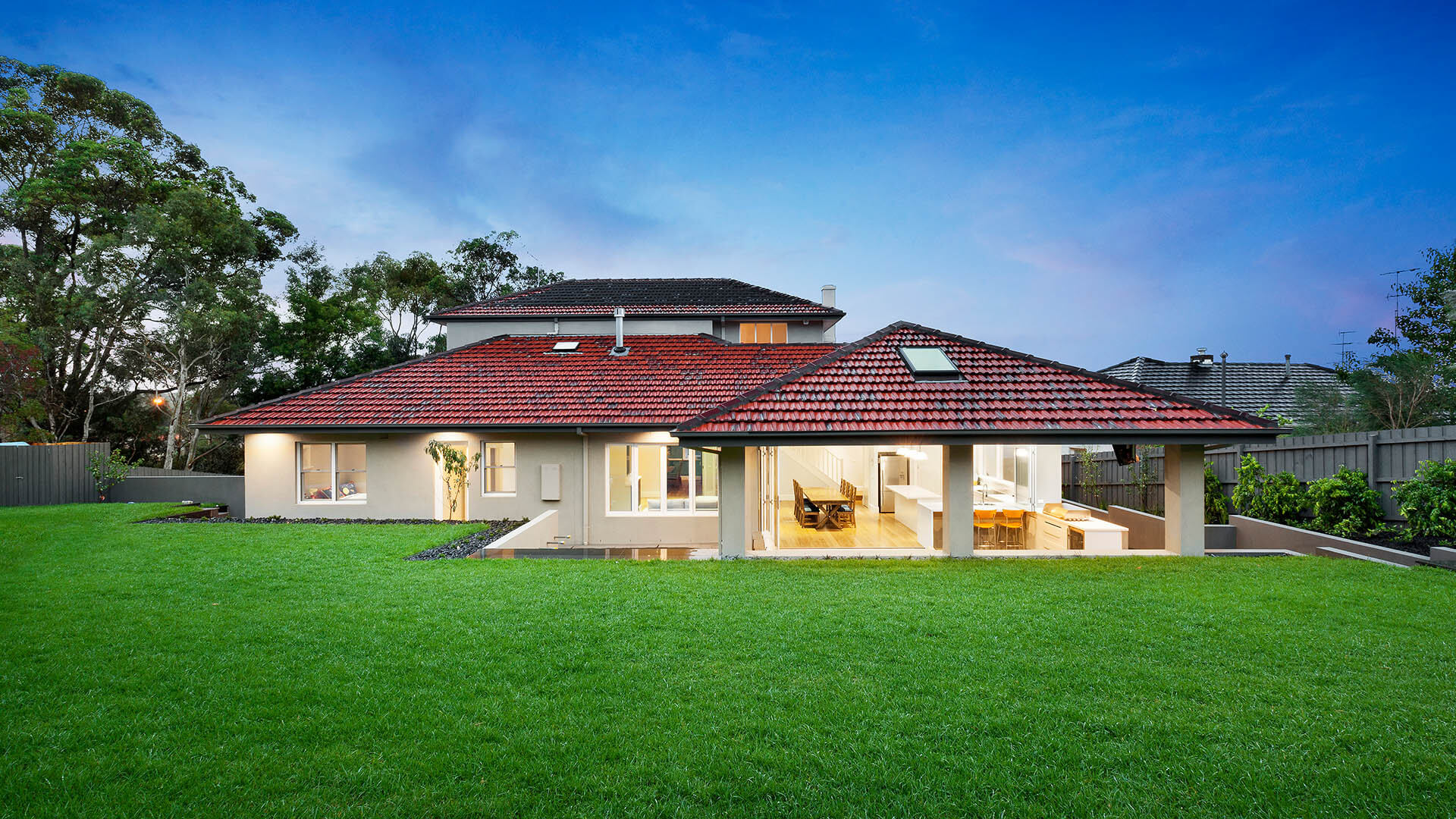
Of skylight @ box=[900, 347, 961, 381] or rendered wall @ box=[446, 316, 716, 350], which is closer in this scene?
skylight @ box=[900, 347, 961, 381]

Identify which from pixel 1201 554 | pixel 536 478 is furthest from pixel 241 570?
pixel 1201 554

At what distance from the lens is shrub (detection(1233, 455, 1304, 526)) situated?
11.1 metres

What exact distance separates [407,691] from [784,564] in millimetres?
5561

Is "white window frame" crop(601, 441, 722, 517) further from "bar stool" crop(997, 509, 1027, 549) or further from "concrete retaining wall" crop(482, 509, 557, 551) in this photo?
"bar stool" crop(997, 509, 1027, 549)

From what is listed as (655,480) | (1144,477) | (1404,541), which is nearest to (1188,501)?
(1404,541)

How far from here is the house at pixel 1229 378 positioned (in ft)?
78.1

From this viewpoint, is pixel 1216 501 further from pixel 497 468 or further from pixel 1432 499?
pixel 497 468

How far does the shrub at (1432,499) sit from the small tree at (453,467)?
54.2 feet

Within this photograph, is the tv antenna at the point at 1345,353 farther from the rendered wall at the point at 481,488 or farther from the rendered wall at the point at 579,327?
the rendered wall at the point at 481,488

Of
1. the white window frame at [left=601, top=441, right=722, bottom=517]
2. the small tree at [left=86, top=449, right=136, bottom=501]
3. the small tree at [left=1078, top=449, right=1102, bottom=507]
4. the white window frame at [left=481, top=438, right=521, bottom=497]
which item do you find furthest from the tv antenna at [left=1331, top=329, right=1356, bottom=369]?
the small tree at [left=86, top=449, right=136, bottom=501]

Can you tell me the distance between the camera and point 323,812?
9.97 feet

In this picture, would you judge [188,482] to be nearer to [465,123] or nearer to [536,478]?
[536,478]

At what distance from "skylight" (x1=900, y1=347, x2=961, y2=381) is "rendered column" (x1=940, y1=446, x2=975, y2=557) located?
1.50m

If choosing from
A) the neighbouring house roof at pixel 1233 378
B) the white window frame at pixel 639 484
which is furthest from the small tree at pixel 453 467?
the neighbouring house roof at pixel 1233 378
